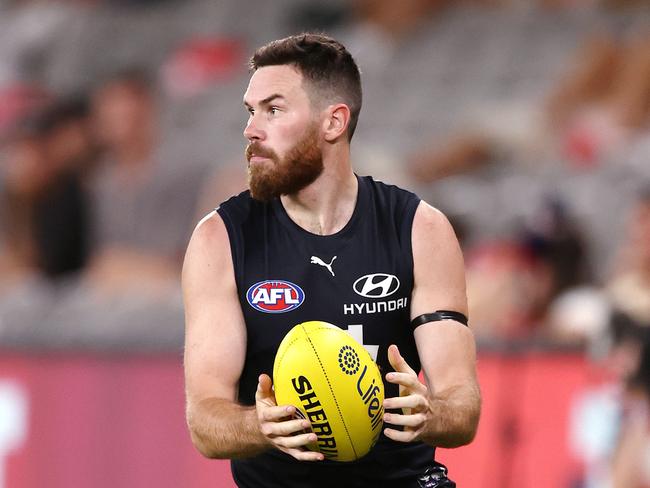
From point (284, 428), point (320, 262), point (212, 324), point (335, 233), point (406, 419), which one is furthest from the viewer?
point (335, 233)

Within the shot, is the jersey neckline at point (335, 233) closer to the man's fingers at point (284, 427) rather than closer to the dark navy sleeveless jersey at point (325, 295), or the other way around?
the dark navy sleeveless jersey at point (325, 295)

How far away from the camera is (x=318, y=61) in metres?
5.25

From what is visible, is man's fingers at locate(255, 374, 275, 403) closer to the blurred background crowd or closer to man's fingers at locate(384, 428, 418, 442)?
man's fingers at locate(384, 428, 418, 442)

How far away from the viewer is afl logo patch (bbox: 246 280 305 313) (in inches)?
201

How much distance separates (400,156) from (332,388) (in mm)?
7179

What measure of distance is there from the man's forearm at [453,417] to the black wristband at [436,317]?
268mm

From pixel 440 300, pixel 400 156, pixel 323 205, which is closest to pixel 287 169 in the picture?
pixel 323 205

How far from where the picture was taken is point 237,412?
4.88 metres

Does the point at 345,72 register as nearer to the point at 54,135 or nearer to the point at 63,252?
the point at 63,252

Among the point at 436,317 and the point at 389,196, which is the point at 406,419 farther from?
the point at 389,196

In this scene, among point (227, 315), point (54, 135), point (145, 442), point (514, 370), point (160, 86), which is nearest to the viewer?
point (227, 315)

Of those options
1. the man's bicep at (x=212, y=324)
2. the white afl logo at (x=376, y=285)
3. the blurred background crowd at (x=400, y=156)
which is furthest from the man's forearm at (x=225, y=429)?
the blurred background crowd at (x=400, y=156)

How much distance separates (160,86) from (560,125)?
4.98m

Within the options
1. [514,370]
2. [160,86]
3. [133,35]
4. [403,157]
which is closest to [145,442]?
[514,370]
